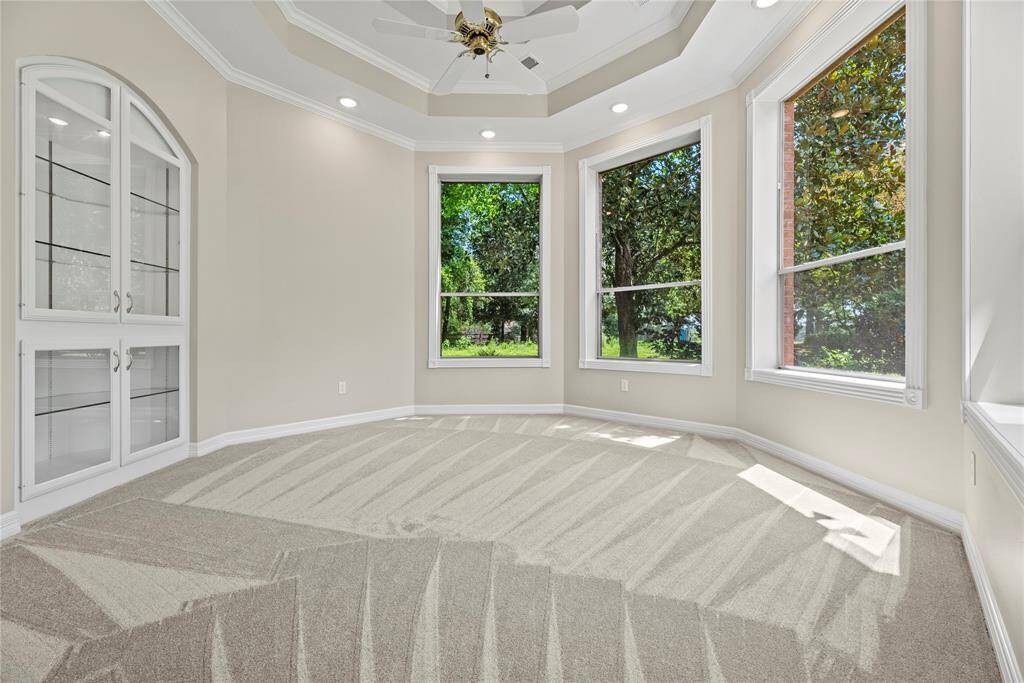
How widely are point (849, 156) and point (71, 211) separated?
440 centimetres

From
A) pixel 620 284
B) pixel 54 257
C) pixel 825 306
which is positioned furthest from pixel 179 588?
pixel 620 284

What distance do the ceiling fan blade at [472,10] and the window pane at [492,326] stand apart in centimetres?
275

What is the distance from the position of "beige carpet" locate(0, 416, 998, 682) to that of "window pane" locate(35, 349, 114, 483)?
0.26 meters

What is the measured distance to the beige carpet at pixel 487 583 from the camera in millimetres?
1220

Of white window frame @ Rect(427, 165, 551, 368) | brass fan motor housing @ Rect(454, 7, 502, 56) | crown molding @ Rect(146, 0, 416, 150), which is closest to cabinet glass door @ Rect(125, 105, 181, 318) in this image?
crown molding @ Rect(146, 0, 416, 150)

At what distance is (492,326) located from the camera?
5.05 m

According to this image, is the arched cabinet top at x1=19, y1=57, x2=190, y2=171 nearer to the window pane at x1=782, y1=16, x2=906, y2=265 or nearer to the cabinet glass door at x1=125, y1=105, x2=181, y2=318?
the cabinet glass door at x1=125, y1=105, x2=181, y2=318

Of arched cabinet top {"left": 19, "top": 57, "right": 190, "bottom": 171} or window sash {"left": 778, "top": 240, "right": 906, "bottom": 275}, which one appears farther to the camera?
window sash {"left": 778, "top": 240, "right": 906, "bottom": 275}

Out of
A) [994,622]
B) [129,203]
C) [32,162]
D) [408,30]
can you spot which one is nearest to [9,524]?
[32,162]

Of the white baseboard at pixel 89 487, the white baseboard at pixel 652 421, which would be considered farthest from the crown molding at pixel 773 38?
the white baseboard at pixel 89 487

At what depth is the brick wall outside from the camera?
130 inches

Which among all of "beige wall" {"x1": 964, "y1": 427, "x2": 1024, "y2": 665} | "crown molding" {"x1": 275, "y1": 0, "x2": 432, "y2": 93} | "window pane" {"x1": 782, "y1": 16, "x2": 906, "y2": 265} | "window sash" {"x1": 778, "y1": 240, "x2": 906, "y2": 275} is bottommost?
"beige wall" {"x1": 964, "y1": 427, "x2": 1024, "y2": 665}

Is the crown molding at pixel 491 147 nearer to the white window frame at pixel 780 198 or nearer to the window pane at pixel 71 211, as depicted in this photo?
the white window frame at pixel 780 198

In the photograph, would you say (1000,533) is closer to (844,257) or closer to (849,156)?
(844,257)
